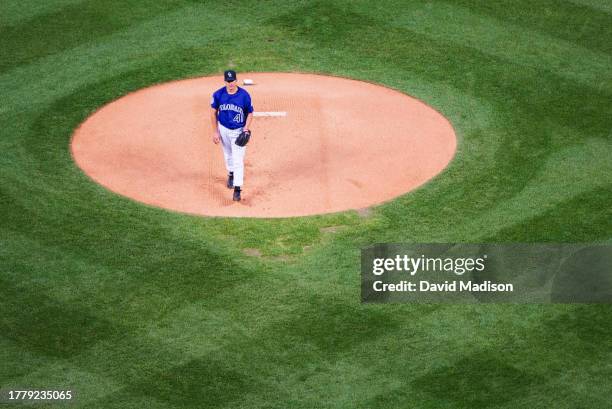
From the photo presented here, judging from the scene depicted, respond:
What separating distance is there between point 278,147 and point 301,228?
248 centimetres

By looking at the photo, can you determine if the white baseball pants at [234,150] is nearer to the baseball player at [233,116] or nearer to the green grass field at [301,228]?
the baseball player at [233,116]

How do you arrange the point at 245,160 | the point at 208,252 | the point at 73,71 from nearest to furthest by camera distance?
the point at 208,252 → the point at 245,160 → the point at 73,71

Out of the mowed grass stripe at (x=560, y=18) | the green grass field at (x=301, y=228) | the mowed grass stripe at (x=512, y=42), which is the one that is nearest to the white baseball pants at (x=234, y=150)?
the green grass field at (x=301, y=228)

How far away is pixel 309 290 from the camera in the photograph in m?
15.3

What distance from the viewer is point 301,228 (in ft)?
55.2

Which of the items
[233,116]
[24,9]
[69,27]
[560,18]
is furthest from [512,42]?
[24,9]

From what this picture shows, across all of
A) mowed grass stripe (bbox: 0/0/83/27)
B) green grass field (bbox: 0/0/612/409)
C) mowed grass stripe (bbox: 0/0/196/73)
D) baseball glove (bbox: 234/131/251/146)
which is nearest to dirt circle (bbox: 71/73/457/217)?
green grass field (bbox: 0/0/612/409)

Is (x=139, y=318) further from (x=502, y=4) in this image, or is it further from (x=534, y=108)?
(x=502, y=4)

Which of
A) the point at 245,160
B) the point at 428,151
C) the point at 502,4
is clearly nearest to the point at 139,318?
the point at 245,160

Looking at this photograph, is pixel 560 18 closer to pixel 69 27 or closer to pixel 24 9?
pixel 69 27

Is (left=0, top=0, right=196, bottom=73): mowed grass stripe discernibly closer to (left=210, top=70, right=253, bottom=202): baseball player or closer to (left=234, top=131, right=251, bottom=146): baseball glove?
(left=210, top=70, right=253, bottom=202): baseball player

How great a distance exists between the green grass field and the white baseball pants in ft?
2.32

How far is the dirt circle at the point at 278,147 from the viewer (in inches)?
698

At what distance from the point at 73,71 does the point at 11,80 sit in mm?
1082
